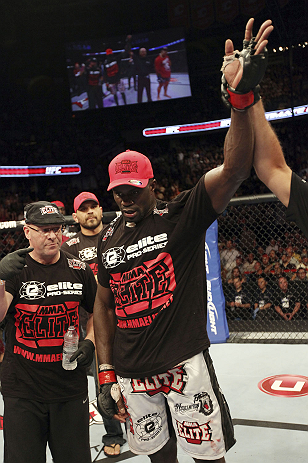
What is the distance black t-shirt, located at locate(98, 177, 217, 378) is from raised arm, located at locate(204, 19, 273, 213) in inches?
5.9

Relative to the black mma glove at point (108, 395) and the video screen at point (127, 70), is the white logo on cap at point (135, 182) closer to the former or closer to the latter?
the black mma glove at point (108, 395)

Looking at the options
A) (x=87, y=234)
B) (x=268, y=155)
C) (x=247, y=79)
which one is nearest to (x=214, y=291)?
(x=87, y=234)

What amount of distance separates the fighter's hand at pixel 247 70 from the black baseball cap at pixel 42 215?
44.3 inches

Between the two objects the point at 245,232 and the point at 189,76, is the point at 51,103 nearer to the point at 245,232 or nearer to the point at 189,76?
the point at 189,76

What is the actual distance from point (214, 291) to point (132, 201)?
310cm

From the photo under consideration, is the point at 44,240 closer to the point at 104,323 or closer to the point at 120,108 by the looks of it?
the point at 104,323

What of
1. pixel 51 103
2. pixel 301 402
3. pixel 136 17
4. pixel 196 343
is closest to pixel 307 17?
pixel 136 17

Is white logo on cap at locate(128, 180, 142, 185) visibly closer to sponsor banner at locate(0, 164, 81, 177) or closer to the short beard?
the short beard

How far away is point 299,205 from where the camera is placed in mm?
1506

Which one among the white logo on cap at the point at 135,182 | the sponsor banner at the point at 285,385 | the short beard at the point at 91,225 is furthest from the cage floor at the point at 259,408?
the white logo on cap at the point at 135,182

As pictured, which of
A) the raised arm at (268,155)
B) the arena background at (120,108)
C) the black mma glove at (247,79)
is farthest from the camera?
the arena background at (120,108)

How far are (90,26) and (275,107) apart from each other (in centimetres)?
797

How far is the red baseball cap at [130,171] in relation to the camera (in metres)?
1.93

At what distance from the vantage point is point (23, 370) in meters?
2.19
